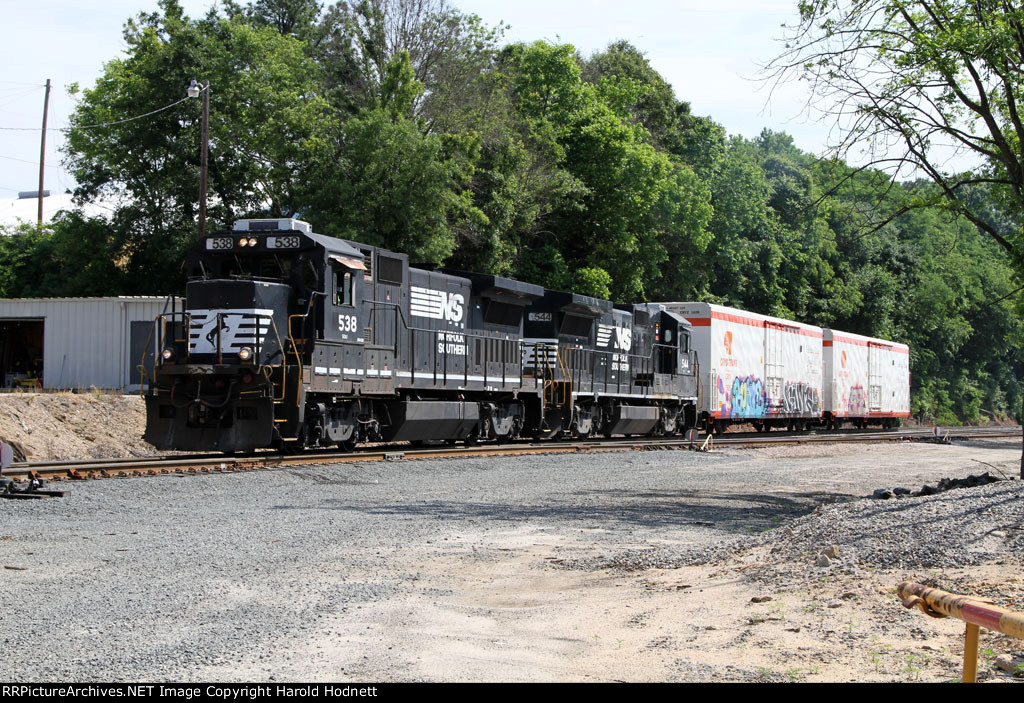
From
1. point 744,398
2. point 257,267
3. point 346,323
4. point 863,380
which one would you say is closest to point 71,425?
point 257,267

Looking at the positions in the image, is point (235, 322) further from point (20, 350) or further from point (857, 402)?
point (857, 402)

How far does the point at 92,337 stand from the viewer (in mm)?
27484

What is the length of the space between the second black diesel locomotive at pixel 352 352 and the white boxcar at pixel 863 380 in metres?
16.4

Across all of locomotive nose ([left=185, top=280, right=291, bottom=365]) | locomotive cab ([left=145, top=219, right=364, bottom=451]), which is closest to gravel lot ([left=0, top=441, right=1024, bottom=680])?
locomotive cab ([left=145, top=219, right=364, bottom=451])

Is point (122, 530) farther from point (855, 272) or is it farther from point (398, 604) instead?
point (855, 272)

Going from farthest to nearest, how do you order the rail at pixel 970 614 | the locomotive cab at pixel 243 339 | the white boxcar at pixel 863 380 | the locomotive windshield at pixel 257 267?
1. the white boxcar at pixel 863 380
2. the locomotive windshield at pixel 257 267
3. the locomotive cab at pixel 243 339
4. the rail at pixel 970 614

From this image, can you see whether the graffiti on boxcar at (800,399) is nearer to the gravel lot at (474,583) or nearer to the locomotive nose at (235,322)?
the gravel lot at (474,583)

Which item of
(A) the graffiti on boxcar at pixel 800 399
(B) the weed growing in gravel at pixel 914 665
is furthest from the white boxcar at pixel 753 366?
(B) the weed growing in gravel at pixel 914 665

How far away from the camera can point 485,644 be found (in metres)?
5.58

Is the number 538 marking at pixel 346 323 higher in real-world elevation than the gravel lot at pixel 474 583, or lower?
higher

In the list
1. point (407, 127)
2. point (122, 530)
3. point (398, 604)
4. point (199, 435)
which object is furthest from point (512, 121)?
point (398, 604)

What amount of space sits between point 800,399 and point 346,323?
907 inches

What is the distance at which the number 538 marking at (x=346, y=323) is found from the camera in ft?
52.3

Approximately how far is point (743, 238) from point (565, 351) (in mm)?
31463
